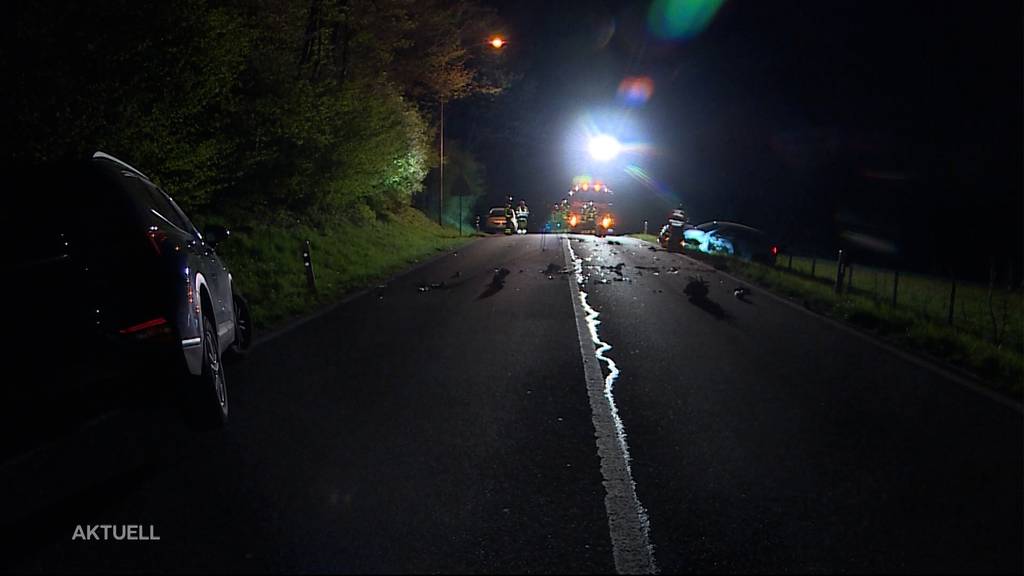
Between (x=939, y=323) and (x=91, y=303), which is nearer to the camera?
(x=91, y=303)

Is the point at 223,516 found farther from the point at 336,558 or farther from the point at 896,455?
the point at 896,455

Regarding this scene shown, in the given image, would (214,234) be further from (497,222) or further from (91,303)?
(497,222)

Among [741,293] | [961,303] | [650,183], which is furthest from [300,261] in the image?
[650,183]

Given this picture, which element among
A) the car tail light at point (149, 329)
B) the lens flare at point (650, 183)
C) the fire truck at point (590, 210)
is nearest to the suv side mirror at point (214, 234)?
the car tail light at point (149, 329)

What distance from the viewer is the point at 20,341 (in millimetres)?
4391

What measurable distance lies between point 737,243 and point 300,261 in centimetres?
1595

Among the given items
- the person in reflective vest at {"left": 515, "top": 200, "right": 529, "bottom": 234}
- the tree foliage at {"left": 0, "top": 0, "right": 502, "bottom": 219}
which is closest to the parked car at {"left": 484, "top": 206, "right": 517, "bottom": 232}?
the person in reflective vest at {"left": 515, "top": 200, "right": 529, "bottom": 234}

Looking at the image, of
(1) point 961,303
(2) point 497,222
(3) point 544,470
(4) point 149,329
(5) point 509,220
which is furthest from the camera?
(2) point 497,222

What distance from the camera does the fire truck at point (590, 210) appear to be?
153ft

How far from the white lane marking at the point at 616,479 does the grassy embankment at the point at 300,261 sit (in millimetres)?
5205

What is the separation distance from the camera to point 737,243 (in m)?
28.1

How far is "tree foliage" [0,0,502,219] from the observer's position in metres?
10.5

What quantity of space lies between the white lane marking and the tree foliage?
4476 mm

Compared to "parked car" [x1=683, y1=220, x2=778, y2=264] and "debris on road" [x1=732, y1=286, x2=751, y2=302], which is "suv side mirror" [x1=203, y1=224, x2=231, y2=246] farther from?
"parked car" [x1=683, y1=220, x2=778, y2=264]
